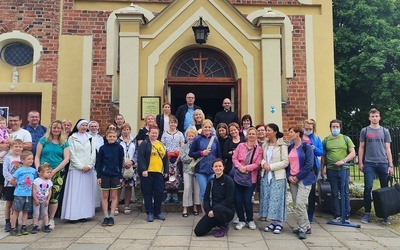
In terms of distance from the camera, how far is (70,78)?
10078 mm

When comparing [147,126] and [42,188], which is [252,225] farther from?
[42,188]

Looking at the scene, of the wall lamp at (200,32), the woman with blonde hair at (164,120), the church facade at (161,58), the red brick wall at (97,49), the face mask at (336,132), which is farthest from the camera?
the red brick wall at (97,49)

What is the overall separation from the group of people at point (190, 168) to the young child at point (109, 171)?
0.05 feet

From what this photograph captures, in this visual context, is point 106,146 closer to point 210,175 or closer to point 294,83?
point 210,175

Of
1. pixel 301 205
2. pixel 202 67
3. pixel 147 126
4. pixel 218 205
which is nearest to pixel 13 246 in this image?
pixel 218 205

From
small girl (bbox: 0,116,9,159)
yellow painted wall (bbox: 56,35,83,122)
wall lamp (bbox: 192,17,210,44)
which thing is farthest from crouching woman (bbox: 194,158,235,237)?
yellow painted wall (bbox: 56,35,83,122)

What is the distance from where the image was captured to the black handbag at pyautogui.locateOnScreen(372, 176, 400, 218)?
5.95 metres

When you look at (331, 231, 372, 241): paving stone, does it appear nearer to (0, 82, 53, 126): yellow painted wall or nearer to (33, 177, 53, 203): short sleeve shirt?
(33, 177, 53, 203): short sleeve shirt

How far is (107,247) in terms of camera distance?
15.3 feet

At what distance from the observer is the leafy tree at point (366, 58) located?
16547mm

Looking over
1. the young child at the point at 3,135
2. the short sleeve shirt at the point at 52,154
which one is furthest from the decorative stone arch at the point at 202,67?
the young child at the point at 3,135

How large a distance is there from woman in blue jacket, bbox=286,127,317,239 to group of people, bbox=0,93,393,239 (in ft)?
0.05

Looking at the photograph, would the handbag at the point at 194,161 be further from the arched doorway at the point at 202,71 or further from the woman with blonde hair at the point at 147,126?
the arched doorway at the point at 202,71

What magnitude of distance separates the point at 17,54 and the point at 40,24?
3.68 ft
